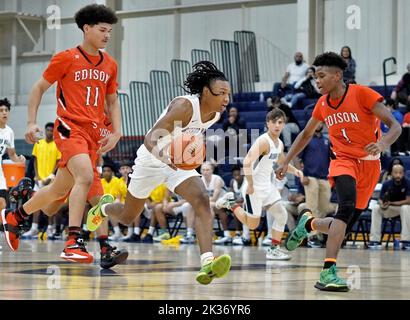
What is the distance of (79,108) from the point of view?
339 inches

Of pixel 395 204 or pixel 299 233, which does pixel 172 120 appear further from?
pixel 395 204

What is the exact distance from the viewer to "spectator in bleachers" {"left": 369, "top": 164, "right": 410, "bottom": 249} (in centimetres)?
1530

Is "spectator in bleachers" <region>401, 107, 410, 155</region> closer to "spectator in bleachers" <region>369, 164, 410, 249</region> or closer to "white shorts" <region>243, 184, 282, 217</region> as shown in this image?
"spectator in bleachers" <region>369, 164, 410, 249</region>

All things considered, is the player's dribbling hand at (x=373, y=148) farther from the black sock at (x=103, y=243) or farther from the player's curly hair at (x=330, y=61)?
the black sock at (x=103, y=243)

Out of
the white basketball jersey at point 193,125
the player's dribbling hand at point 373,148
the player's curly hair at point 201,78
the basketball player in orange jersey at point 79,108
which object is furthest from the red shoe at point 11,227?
the player's dribbling hand at point 373,148

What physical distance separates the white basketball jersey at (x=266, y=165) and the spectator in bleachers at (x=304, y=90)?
7582mm

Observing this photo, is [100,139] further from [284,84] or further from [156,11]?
[156,11]

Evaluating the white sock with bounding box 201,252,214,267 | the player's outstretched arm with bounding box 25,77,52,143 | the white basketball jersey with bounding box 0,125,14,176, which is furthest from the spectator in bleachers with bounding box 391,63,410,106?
the white sock with bounding box 201,252,214,267

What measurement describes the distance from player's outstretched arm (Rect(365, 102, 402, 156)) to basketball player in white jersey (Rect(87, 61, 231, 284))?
123 centimetres

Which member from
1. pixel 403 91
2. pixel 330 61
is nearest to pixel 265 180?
pixel 330 61
